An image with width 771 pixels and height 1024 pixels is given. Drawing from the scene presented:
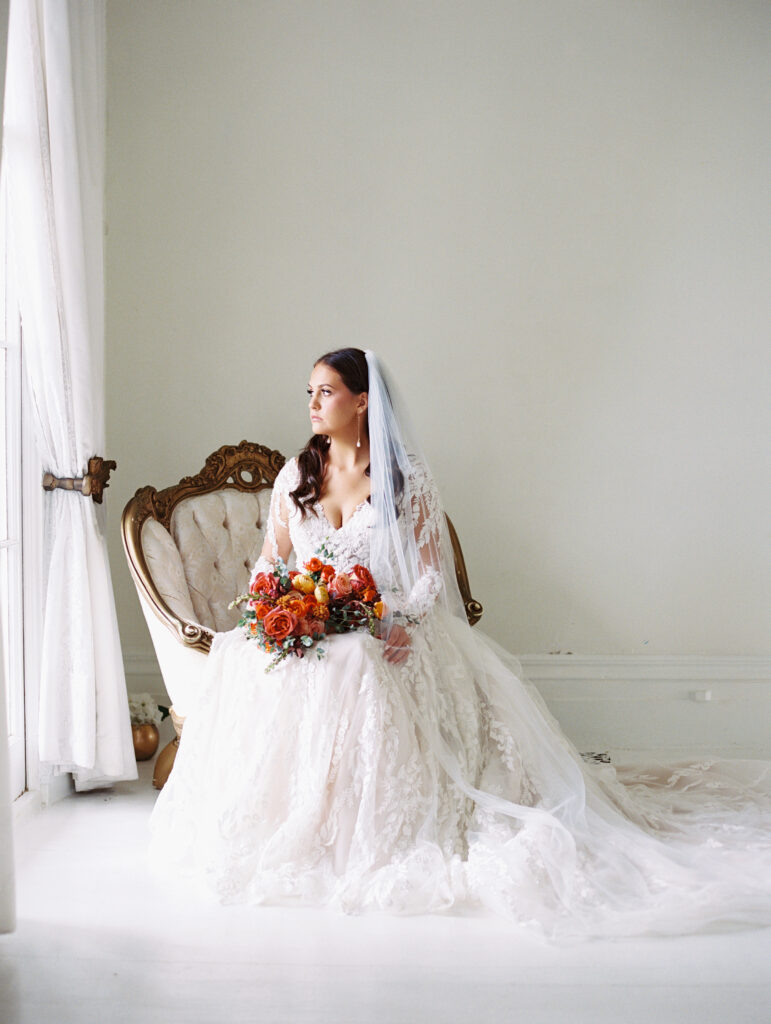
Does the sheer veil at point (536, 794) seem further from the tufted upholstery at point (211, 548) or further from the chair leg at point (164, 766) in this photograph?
the chair leg at point (164, 766)

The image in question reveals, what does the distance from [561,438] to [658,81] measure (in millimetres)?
1771

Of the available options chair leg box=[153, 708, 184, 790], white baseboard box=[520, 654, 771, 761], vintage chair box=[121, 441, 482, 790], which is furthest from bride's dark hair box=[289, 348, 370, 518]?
white baseboard box=[520, 654, 771, 761]

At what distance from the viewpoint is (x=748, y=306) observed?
4.52 m

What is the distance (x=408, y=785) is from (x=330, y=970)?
2.26 ft

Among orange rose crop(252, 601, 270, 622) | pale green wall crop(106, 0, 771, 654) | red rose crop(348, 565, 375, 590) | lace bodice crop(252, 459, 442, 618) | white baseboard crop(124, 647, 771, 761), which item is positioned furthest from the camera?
white baseboard crop(124, 647, 771, 761)

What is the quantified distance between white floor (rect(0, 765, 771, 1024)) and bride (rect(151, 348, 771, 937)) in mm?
97

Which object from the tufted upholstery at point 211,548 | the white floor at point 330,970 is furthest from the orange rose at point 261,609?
the white floor at point 330,970

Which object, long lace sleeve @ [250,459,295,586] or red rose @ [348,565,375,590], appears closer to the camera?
red rose @ [348,565,375,590]

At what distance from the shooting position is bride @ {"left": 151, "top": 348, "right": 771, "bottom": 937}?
2.71 metres

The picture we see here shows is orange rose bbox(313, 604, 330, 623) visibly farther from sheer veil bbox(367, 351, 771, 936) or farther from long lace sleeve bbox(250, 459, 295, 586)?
long lace sleeve bbox(250, 459, 295, 586)

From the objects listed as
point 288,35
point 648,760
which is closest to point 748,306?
point 648,760

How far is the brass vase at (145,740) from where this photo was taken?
4.18 meters

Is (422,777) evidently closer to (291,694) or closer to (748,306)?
(291,694)

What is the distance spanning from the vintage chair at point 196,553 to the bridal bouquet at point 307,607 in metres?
0.48
